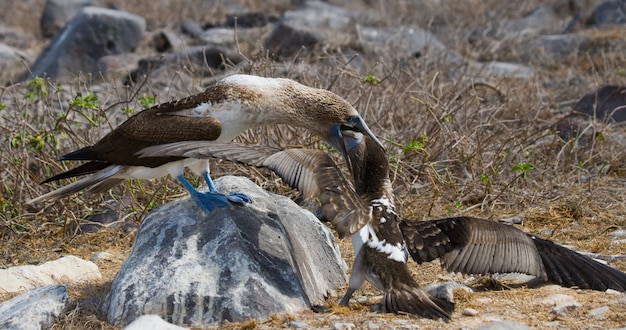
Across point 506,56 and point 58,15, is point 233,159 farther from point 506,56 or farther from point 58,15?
point 58,15

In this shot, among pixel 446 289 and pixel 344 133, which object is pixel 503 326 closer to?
pixel 446 289

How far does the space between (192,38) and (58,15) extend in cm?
273

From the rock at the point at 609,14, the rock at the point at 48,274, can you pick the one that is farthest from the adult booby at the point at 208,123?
the rock at the point at 609,14

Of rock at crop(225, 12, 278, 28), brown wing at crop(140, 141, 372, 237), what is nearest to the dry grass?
brown wing at crop(140, 141, 372, 237)

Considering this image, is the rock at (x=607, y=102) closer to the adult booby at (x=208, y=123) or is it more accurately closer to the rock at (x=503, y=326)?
the adult booby at (x=208, y=123)

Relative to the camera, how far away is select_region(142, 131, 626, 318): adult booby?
4.32 meters

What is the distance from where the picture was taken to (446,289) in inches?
176

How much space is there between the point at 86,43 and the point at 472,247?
27.8ft

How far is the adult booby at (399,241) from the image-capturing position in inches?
170

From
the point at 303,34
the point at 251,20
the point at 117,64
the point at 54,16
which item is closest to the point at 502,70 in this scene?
the point at 303,34

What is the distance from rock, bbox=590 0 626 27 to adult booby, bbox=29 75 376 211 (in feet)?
30.7

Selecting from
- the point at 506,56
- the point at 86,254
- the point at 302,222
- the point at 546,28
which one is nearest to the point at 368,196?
the point at 302,222

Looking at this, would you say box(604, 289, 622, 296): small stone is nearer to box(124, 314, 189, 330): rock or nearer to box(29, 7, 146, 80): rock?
box(124, 314, 189, 330): rock

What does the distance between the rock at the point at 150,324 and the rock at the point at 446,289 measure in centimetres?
118
